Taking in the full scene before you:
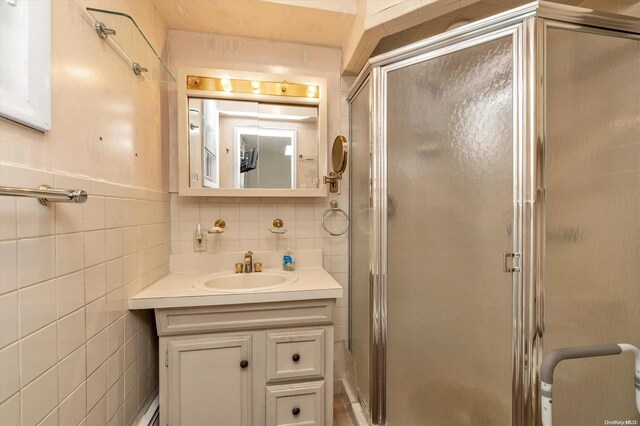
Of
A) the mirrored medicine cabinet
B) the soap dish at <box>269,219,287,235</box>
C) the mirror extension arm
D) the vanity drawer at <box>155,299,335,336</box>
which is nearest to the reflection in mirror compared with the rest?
the mirrored medicine cabinet

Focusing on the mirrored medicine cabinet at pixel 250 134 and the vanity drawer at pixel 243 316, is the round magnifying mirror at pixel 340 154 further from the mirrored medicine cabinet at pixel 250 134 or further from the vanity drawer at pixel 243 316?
the vanity drawer at pixel 243 316

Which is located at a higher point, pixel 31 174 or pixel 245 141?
pixel 245 141

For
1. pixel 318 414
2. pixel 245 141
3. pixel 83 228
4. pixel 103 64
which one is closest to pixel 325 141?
pixel 245 141

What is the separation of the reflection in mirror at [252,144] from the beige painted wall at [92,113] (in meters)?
0.22

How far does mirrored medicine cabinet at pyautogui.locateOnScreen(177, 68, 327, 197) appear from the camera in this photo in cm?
144

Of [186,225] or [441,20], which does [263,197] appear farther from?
[441,20]

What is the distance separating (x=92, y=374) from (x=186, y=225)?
81 centimetres

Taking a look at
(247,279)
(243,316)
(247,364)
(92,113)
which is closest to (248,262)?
(247,279)

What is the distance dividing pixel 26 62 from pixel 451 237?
1.36 m

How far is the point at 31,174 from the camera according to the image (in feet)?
2.02

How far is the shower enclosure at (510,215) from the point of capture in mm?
902

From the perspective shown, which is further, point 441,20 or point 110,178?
point 441,20

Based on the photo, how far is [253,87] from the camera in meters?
1.49

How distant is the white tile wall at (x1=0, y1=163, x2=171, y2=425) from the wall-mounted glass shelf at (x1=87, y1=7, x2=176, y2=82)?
1.68 ft
